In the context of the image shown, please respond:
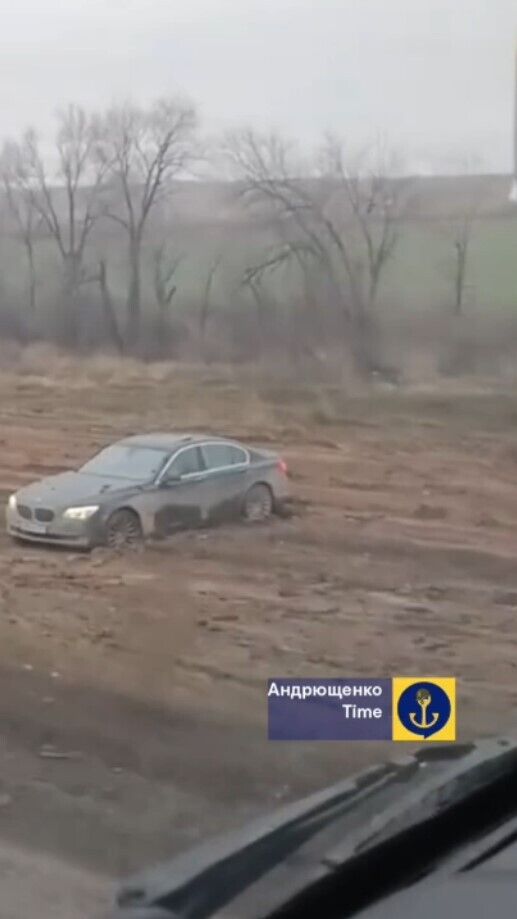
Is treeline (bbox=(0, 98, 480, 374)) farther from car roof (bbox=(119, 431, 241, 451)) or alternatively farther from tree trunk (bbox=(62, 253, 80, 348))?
car roof (bbox=(119, 431, 241, 451))

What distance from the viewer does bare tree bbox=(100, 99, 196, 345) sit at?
4047 millimetres

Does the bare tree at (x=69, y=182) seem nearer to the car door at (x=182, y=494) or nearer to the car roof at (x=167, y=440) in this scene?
the car roof at (x=167, y=440)

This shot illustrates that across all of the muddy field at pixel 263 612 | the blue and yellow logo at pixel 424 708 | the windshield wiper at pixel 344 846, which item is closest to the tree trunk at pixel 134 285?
the muddy field at pixel 263 612

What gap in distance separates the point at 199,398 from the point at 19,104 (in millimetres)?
1084

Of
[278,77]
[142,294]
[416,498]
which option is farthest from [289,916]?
[278,77]

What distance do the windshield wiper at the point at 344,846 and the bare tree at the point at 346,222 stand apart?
1695 millimetres

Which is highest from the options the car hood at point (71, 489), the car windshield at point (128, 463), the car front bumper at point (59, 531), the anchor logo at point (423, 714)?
the car windshield at point (128, 463)

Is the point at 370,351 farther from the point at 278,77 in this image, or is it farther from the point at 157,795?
the point at 157,795

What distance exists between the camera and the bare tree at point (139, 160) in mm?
4047

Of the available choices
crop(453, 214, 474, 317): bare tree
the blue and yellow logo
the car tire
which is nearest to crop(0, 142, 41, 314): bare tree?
the car tire

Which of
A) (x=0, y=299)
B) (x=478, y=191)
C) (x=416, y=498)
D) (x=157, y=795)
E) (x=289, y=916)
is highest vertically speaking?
(x=478, y=191)

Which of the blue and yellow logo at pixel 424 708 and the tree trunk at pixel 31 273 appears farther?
the tree trunk at pixel 31 273

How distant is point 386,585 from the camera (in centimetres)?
390

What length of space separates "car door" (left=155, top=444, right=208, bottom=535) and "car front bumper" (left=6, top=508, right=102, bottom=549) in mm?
192
